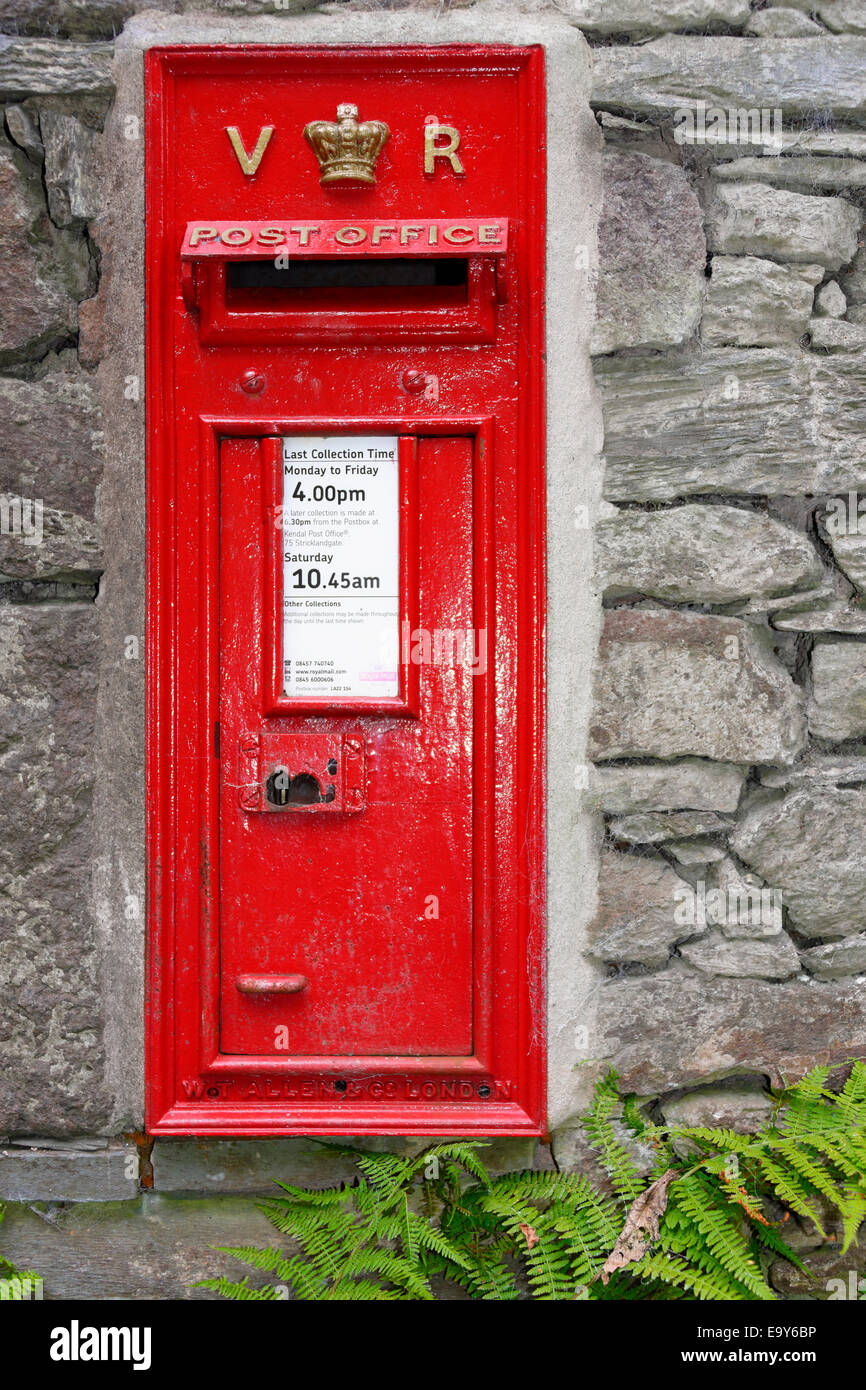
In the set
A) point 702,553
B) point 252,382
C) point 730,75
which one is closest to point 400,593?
point 252,382

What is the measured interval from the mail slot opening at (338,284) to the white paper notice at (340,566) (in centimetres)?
27

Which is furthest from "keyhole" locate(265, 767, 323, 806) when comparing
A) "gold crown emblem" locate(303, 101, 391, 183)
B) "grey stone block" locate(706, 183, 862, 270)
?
"grey stone block" locate(706, 183, 862, 270)

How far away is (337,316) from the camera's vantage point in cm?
217

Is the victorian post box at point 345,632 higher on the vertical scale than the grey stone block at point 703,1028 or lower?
higher

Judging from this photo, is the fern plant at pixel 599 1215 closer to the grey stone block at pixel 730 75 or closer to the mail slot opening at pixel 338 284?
the mail slot opening at pixel 338 284

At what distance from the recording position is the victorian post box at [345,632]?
86.4 inches

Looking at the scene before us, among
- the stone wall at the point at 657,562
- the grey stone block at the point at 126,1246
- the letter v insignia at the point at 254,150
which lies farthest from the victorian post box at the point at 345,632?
the grey stone block at the point at 126,1246

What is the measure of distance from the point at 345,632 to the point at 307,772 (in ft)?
0.98

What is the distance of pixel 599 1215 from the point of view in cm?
208

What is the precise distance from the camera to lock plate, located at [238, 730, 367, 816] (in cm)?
219

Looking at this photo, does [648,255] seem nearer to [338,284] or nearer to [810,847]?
[338,284]

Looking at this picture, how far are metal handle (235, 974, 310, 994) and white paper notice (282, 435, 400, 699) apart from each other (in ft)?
1.92

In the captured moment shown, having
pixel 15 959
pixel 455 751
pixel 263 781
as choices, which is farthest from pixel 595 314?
pixel 15 959

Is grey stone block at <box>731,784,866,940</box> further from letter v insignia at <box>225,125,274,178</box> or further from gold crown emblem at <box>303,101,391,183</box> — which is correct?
letter v insignia at <box>225,125,274,178</box>
